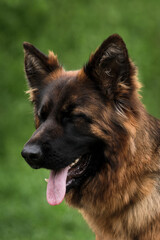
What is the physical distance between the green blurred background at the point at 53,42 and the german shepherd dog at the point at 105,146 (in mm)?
5825

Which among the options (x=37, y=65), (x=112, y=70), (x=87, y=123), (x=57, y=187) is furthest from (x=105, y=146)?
(x=37, y=65)

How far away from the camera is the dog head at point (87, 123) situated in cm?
404

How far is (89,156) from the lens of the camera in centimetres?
420

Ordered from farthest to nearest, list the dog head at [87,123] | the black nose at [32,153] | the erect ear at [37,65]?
the erect ear at [37,65], the dog head at [87,123], the black nose at [32,153]

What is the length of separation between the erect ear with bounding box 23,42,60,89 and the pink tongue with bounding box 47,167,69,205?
3.51ft

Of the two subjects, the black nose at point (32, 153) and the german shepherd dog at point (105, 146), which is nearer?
the black nose at point (32, 153)

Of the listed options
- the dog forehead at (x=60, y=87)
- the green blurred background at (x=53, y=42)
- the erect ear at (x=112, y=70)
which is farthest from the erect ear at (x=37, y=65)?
the green blurred background at (x=53, y=42)

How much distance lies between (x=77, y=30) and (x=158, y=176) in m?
11.1

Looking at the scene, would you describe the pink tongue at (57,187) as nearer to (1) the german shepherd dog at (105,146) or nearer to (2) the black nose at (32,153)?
(1) the german shepherd dog at (105,146)

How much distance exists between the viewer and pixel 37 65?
186 inches

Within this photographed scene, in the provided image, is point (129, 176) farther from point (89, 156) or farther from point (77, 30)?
point (77, 30)

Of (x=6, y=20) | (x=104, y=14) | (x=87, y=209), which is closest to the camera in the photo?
(x=87, y=209)

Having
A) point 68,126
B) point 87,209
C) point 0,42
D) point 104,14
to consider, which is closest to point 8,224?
point 87,209

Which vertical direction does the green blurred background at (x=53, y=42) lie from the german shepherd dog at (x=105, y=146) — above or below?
above
